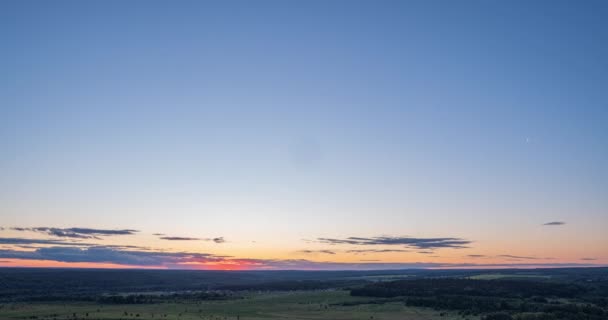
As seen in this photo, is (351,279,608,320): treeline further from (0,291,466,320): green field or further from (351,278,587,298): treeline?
(0,291,466,320): green field

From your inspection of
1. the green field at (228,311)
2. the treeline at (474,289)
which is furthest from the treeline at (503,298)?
the green field at (228,311)

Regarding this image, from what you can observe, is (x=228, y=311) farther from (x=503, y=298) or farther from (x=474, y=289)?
(x=474, y=289)

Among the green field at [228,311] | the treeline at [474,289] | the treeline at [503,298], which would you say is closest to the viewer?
the treeline at [503,298]

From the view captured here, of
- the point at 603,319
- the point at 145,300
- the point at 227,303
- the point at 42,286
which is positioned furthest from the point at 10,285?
the point at 603,319

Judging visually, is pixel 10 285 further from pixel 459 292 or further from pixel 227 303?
pixel 459 292

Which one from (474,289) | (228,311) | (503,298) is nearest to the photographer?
(228,311)

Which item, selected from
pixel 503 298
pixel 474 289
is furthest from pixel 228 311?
pixel 474 289

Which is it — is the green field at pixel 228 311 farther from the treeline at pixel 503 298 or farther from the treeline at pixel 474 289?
the treeline at pixel 474 289
